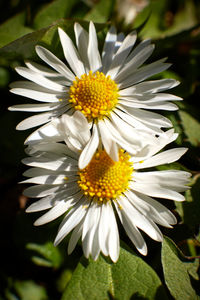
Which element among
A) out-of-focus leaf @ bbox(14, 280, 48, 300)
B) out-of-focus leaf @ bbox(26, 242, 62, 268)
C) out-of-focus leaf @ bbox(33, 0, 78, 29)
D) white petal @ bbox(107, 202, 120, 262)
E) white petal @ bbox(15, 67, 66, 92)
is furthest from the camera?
out-of-focus leaf @ bbox(33, 0, 78, 29)

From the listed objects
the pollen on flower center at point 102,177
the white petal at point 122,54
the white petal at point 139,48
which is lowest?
the pollen on flower center at point 102,177

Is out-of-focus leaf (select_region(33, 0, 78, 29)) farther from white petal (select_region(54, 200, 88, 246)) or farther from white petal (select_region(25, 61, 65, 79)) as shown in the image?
white petal (select_region(54, 200, 88, 246))

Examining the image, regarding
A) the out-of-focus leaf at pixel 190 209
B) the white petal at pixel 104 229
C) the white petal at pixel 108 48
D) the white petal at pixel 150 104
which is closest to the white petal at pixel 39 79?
the white petal at pixel 108 48

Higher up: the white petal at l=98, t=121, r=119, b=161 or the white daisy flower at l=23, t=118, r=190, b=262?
the white petal at l=98, t=121, r=119, b=161

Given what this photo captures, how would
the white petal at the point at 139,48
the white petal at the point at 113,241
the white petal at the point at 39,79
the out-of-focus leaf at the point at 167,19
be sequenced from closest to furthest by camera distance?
the white petal at the point at 113,241 < the white petal at the point at 39,79 < the white petal at the point at 139,48 < the out-of-focus leaf at the point at 167,19

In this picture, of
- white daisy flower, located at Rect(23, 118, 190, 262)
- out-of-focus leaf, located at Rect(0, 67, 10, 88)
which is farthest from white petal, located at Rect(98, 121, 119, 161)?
out-of-focus leaf, located at Rect(0, 67, 10, 88)

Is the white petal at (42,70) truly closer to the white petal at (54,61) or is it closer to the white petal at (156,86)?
the white petal at (54,61)
